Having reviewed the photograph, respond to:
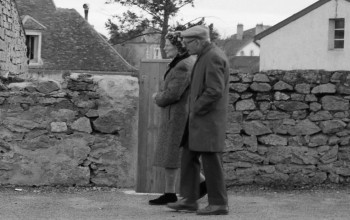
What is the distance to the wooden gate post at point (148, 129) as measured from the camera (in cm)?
917

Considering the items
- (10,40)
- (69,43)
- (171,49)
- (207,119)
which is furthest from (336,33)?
(207,119)

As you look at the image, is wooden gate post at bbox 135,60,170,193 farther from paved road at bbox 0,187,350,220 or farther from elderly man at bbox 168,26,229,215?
elderly man at bbox 168,26,229,215

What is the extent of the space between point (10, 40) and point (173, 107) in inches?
261

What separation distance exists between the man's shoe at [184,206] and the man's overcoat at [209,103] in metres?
Answer: 0.63

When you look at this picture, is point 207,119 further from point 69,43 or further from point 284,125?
point 69,43

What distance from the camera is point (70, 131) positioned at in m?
9.27

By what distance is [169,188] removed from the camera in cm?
798

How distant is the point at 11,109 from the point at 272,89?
3381mm

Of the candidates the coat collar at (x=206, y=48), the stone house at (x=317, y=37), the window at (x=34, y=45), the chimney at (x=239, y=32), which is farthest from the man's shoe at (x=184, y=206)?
the chimney at (x=239, y=32)

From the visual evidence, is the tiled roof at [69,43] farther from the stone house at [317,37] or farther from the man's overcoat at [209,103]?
the man's overcoat at [209,103]

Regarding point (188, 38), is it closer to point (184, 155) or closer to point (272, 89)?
point (184, 155)

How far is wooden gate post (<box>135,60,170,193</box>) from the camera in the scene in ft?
30.1

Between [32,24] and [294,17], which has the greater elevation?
[294,17]

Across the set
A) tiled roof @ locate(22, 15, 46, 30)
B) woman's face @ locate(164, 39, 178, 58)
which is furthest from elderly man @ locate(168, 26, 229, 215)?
tiled roof @ locate(22, 15, 46, 30)
